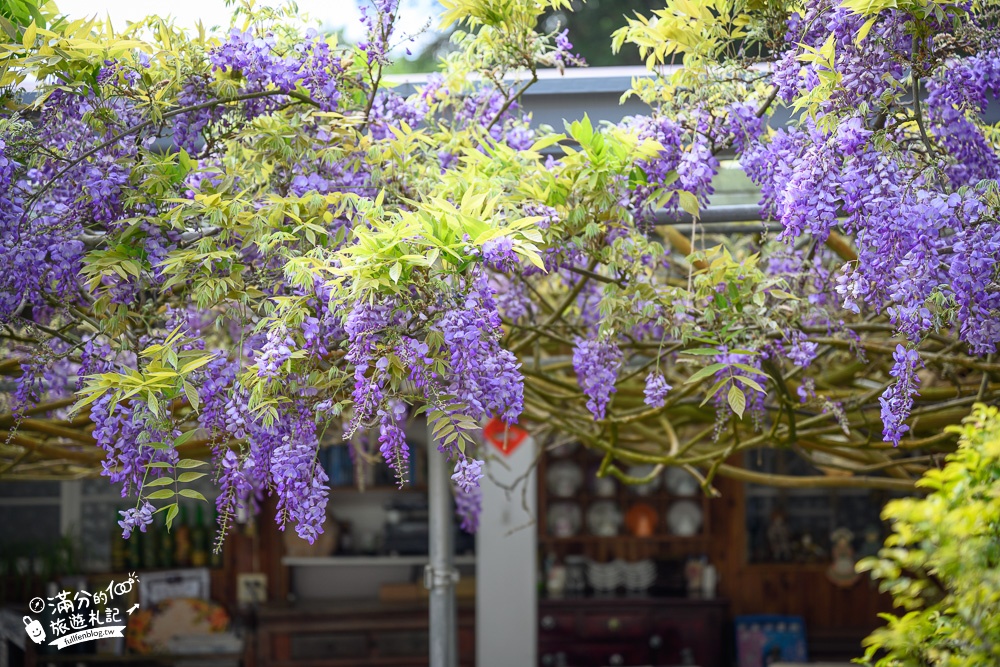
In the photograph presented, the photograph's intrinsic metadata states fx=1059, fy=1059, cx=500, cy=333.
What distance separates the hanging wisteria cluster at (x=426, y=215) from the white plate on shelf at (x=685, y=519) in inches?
175

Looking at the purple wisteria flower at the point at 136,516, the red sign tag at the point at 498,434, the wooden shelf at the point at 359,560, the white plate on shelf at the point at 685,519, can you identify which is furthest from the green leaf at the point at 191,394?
the white plate on shelf at the point at 685,519

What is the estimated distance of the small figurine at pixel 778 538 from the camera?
7121mm

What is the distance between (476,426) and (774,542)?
5618 mm

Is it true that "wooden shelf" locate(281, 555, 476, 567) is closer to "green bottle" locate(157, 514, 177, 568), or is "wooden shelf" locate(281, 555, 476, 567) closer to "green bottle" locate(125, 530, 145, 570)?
"green bottle" locate(157, 514, 177, 568)

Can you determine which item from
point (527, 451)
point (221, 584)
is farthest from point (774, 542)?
point (221, 584)

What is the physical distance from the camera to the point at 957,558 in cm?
138

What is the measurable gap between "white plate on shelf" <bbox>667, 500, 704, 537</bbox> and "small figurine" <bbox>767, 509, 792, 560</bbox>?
0.47 m

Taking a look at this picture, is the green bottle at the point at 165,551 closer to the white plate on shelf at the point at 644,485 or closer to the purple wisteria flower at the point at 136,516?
the white plate on shelf at the point at 644,485

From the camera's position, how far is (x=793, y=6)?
8.26 ft

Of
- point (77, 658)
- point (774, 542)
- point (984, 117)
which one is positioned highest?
point (984, 117)

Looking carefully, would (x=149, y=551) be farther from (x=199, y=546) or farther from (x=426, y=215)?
(x=426, y=215)

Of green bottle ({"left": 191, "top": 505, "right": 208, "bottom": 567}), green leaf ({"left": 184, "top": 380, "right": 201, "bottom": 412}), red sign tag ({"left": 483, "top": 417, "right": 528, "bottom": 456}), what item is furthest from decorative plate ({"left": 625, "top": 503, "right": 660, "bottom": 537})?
green leaf ({"left": 184, "top": 380, "right": 201, "bottom": 412})

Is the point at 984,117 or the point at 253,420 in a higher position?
the point at 984,117

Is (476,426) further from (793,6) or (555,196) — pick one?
(793,6)
